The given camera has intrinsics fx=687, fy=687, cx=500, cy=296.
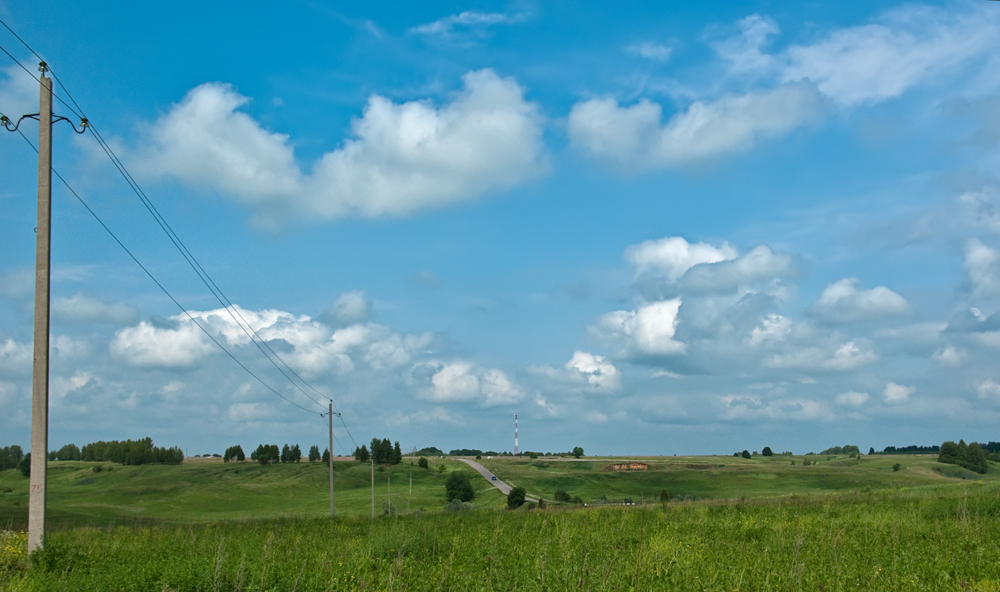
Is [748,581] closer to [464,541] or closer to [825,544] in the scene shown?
[825,544]

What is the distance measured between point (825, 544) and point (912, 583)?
175 inches

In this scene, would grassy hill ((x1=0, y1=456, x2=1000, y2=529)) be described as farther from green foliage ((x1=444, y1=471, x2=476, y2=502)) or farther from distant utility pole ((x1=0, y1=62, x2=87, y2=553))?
distant utility pole ((x1=0, y1=62, x2=87, y2=553))

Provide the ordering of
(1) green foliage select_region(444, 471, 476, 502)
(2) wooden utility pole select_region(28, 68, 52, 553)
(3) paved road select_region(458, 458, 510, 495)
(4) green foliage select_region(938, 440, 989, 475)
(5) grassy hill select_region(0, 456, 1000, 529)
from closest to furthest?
(2) wooden utility pole select_region(28, 68, 52, 553)
(1) green foliage select_region(444, 471, 476, 502)
(5) grassy hill select_region(0, 456, 1000, 529)
(3) paved road select_region(458, 458, 510, 495)
(4) green foliage select_region(938, 440, 989, 475)

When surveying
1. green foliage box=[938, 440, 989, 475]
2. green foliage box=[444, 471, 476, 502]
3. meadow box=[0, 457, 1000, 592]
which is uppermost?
meadow box=[0, 457, 1000, 592]

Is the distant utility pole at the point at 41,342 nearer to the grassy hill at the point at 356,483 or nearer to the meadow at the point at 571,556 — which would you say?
the meadow at the point at 571,556

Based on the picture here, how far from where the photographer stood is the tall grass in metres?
10.7

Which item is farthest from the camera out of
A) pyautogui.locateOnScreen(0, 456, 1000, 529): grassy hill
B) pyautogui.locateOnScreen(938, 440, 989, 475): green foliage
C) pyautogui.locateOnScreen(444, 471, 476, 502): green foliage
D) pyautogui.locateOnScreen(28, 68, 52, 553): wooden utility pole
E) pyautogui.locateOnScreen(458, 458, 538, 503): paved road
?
pyautogui.locateOnScreen(938, 440, 989, 475): green foliage

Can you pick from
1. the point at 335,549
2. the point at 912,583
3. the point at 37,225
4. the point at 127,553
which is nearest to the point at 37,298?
the point at 37,225

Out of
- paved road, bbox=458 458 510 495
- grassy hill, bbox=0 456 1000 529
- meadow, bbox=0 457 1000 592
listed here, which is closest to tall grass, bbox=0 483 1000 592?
meadow, bbox=0 457 1000 592

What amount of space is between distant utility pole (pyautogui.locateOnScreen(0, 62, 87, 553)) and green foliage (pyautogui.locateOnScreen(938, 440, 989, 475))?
202271 mm

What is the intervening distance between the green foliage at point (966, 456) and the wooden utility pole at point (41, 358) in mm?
202265

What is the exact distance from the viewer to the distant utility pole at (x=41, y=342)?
14867mm

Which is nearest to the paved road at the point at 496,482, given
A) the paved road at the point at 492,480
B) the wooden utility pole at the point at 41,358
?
the paved road at the point at 492,480

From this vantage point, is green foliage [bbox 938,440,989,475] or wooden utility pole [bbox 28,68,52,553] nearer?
wooden utility pole [bbox 28,68,52,553]
